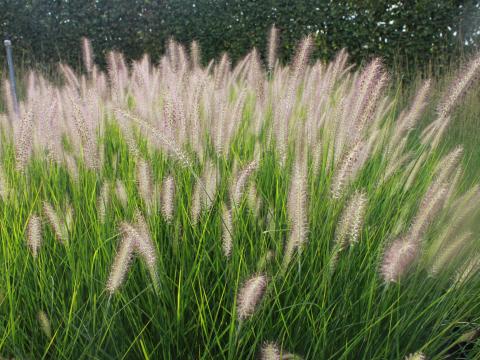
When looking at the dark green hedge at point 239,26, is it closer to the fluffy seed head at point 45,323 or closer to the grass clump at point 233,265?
the grass clump at point 233,265

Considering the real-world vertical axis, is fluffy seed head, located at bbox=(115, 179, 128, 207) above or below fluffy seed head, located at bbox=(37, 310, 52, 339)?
above

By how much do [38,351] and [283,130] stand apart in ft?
3.44

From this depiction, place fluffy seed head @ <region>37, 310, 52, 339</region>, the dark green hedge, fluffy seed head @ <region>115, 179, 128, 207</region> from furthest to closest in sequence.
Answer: the dark green hedge < fluffy seed head @ <region>115, 179, 128, 207</region> < fluffy seed head @ <region>37, 310, 52, 339</region>

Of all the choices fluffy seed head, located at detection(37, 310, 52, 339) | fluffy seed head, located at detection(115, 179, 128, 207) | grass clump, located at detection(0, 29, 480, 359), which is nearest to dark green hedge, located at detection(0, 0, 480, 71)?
grass clump, located at detection(0, 29, 480, 359)

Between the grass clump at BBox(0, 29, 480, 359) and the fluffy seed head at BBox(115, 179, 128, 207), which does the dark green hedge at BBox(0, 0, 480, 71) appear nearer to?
the grass clump at BBox(0, 29, 480, 359)

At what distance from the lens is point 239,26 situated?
8.11 m

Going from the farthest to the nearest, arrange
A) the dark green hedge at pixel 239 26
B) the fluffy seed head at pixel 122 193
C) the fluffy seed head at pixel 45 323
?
the dark green hedge at pixel 239 26 < the fluffy seed head at pixel 122 193 < the fluffy seed head at pixel 45 323

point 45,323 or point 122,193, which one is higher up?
point 122,193

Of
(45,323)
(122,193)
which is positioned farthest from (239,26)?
(45,323)

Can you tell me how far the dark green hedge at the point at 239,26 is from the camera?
7.34 metres

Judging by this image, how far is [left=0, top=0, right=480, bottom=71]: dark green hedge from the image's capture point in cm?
734

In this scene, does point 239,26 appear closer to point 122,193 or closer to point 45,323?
point 122,193

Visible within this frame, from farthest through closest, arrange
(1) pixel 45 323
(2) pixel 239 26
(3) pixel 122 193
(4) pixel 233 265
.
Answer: (2) pixel 239 26, (3) pixel 122 193, (4) pixel 233 265, (1) pixel 45 323

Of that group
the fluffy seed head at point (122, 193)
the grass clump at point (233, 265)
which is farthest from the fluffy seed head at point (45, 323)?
the fluffy seed head at point (122, 193)
